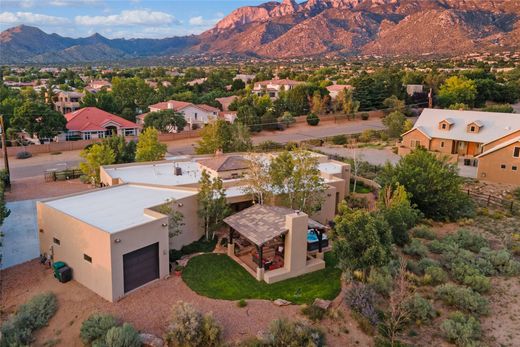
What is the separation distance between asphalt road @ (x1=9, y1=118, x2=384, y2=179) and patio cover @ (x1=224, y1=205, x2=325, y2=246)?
27.1 m

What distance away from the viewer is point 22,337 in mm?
15250

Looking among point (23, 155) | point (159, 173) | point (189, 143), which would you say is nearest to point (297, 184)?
point (159, 173)

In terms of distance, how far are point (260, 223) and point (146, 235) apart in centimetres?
518

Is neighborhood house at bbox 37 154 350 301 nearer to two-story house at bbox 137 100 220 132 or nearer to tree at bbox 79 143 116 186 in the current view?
tree at bbox 79 143 116 186

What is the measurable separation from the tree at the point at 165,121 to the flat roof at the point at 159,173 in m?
26.5

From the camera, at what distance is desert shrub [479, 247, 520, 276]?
21.2 metres

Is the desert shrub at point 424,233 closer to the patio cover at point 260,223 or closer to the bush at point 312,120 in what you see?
the patio cover at point 260,223

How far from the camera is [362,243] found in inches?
718

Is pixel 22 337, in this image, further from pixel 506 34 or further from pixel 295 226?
pixel 506 34

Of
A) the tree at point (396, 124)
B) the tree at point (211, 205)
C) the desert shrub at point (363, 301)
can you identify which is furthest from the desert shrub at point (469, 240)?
the tree at point (396, 124)

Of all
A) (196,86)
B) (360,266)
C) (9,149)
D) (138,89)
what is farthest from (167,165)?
(196,86)

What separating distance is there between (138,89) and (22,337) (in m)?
66.7

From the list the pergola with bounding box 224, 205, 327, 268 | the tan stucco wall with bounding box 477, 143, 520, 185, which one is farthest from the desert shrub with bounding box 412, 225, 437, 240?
the tan stucco wall with bounding box 477, 143, 520, 185

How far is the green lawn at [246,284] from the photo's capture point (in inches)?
715
